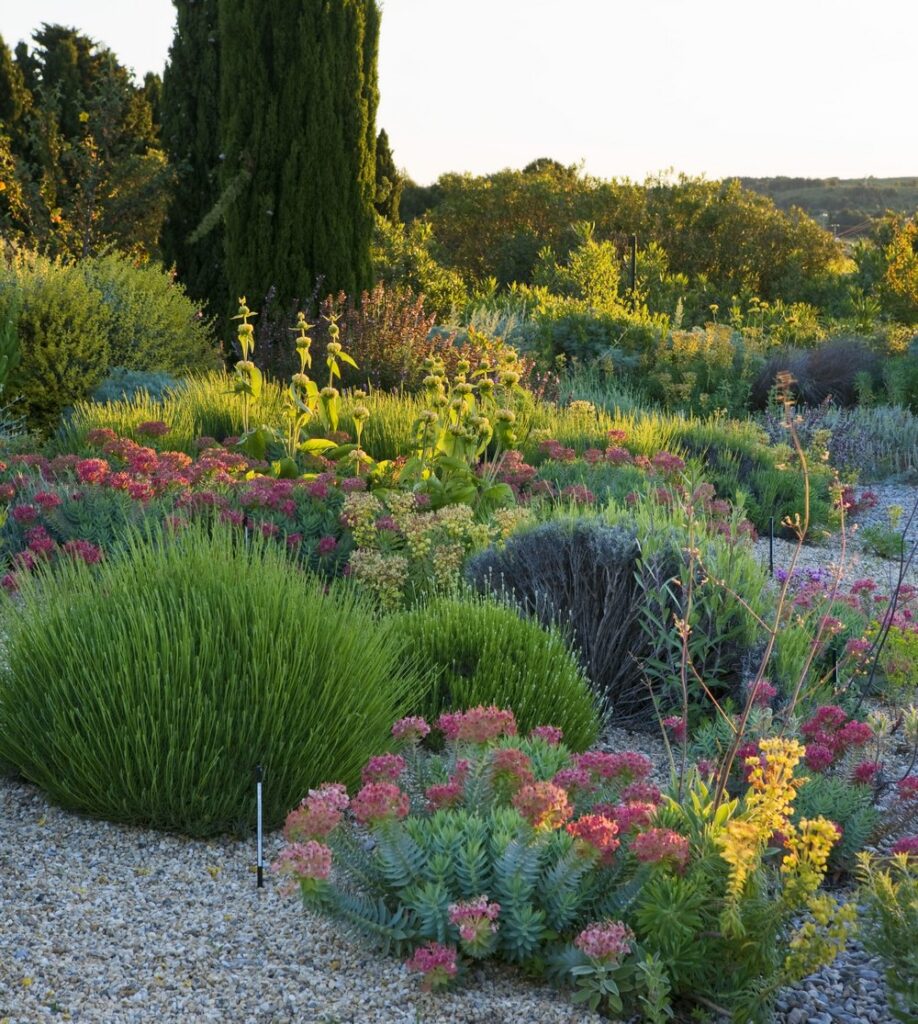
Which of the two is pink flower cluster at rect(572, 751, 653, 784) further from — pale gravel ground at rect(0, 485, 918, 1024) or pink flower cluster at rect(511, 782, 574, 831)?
pale gravel ground at rect(0, 485, 918, 1024)

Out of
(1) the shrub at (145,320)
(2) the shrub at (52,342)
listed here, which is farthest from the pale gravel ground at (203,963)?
(1) the shrub at (145,320)

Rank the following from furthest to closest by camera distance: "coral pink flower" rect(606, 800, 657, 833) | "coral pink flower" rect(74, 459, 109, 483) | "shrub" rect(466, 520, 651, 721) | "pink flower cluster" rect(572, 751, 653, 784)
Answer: "coral pink flower" rect(74, 459, 109, 483)
"shrub" rect(466, 520, 651, 721)
"pink flower cluster" rect(572, 751, 653, 784)
"coral pink flower" rect(606, 800, 657, 833)

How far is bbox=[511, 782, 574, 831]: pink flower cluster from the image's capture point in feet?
8.46

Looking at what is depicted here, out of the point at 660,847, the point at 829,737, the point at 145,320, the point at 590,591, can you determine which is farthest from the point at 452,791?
the point at 145,320

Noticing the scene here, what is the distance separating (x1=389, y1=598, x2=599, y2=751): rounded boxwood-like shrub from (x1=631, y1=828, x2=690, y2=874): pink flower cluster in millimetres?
1432

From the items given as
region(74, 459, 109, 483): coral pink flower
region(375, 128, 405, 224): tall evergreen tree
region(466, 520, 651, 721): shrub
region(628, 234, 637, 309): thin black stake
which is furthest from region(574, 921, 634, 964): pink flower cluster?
region(375, 128, 405, 224): tall evergreen tree

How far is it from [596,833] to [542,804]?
13cm

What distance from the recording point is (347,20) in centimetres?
1333

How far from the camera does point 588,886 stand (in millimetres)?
→ 2672

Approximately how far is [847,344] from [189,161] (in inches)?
353

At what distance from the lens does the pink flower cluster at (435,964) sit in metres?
2.47

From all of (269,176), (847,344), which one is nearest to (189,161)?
(269,176)

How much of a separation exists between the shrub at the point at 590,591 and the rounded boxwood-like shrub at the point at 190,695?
1243 millimetres

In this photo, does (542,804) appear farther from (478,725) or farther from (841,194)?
(841,194)
